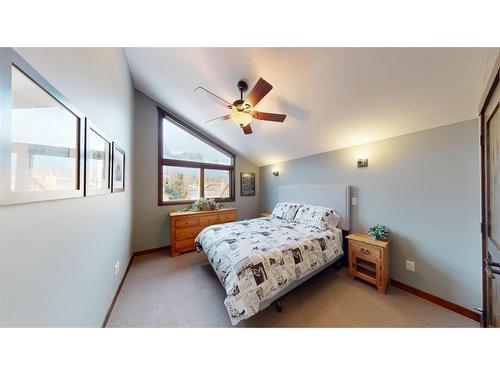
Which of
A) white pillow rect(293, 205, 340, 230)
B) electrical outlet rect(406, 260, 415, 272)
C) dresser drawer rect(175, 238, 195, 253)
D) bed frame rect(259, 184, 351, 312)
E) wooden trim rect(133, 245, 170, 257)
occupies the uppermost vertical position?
bed frame rect(259, 184, 351, 312)

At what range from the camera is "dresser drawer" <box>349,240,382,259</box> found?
2.05 m

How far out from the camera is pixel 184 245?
3.20 meters

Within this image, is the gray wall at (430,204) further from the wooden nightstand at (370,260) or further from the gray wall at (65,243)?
the gray wall at (65,243)

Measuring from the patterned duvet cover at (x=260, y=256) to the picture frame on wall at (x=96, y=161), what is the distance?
1321 mm

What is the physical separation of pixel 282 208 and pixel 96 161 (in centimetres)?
289

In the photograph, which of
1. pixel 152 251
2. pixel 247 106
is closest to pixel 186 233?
pixel 152 251

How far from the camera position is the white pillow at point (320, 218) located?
101 inches

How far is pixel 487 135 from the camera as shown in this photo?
123 cm

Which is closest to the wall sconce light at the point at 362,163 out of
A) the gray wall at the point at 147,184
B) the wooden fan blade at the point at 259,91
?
the wooden fan blade at the point at 259,91

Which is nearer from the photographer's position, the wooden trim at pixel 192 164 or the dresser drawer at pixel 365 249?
the dresser drawer at pixel 365 249

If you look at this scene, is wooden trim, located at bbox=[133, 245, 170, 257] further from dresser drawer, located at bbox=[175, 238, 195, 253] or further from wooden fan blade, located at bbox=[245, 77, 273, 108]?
wooden fan blade, located at bbox=[245, 77, 273, 108]

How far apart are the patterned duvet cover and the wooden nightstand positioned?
217 millimetres

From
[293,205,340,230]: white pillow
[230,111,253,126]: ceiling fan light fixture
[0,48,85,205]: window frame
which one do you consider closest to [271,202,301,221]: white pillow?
[293,205,340,230]: white pillow
